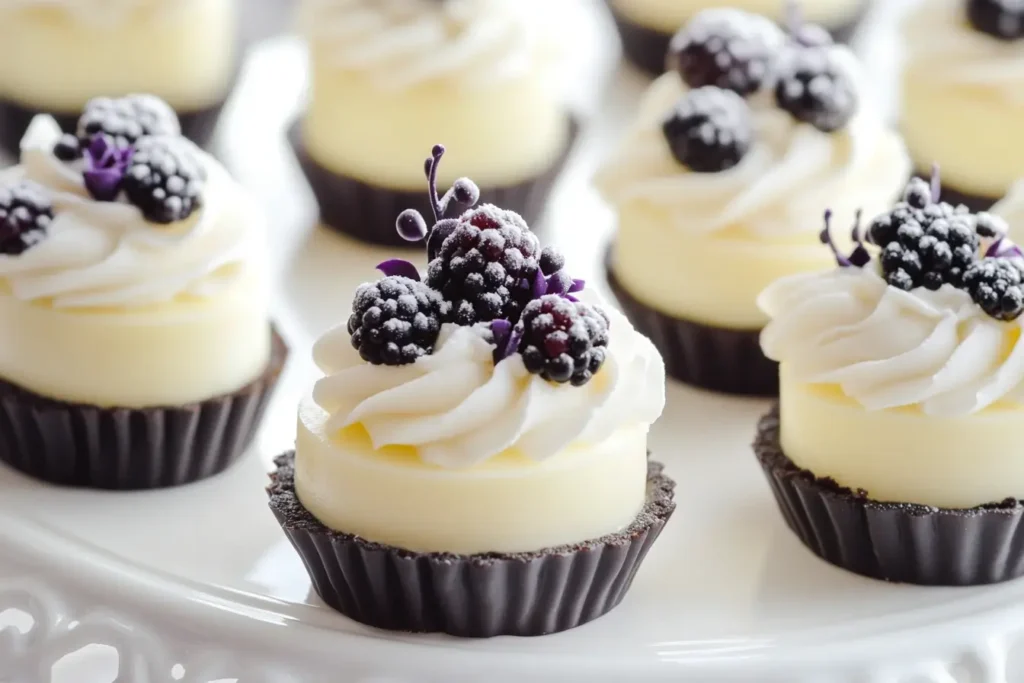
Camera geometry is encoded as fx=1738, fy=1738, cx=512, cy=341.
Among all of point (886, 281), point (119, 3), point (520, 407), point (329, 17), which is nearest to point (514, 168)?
point (329, 17)

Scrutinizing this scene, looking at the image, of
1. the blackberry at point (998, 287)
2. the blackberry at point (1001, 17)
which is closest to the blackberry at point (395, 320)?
the blackberry at point (998, 287)

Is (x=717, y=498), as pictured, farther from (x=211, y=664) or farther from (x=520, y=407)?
(x=211, y=664)

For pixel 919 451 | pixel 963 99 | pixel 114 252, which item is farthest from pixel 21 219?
pixel 963 99

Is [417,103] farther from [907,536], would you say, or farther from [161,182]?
[907,536]

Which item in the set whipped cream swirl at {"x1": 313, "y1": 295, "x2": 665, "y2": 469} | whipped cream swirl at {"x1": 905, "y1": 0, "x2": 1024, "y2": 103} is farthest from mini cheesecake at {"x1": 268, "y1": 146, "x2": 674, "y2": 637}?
whipped cream swirl at {"x1": 905, "y1": 0, "x2": 1024, "y2": 103}

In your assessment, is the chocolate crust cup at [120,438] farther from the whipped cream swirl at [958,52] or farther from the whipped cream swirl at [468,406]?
the whipped cream swirl at [958,52]

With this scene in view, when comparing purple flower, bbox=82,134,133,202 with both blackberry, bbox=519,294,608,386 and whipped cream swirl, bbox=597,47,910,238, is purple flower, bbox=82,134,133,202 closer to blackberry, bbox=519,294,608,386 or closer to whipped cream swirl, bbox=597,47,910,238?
blackberry, bbox=519,294,608,386
